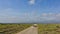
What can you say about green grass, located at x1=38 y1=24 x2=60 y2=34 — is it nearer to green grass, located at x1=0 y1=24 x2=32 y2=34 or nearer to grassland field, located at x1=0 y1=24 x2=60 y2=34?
grassland field, located at x1=0 y1=24 x2=60 y2=34

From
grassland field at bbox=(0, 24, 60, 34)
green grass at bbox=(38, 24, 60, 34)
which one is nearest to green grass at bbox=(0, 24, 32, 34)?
grassland field at bbox=(0, 24, 60, 34)

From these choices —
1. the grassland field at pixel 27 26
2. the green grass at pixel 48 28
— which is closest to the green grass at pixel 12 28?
the grassland field at pixel 27 26

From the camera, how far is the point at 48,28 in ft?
8.43

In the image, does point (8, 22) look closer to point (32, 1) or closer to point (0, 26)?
point (0, 26)

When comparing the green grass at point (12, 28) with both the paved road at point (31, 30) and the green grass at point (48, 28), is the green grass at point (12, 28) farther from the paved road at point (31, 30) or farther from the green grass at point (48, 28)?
the green grass at point (48, 28)

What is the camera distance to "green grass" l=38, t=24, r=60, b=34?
2.53 m

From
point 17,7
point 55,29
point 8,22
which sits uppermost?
point 17,7

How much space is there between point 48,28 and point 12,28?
0.55 m

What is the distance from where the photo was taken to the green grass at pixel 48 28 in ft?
8.30

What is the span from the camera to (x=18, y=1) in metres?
2.59

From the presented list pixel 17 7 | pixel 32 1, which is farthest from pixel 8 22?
pixel 32 1

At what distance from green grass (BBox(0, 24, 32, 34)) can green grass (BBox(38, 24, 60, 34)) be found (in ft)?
0.61

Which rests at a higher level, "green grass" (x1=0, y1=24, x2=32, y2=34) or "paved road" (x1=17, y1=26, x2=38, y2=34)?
"green grass" (x1=0, y1=24, x2=32, y2=34)

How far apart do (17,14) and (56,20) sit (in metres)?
0.61
